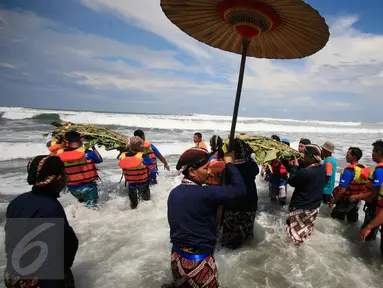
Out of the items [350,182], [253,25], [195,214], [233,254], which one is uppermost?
[253,25]

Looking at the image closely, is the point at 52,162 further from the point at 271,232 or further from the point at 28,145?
the point at 28,145

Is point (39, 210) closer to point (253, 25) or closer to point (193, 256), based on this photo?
point (193, 256)

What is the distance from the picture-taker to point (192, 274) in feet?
8.04

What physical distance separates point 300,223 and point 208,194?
2968 mm

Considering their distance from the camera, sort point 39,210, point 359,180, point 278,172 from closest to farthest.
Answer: point 39,210, point 359,180, point 278,172

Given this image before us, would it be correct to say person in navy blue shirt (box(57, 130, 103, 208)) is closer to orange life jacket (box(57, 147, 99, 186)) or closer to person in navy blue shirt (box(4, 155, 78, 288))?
orange life jacket (box(57, 147, 99, 186))

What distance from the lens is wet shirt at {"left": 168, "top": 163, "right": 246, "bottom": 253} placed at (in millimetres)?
2260

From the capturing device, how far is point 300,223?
4.33 meters

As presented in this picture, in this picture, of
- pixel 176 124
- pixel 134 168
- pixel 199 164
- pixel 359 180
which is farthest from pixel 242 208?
pixel 176 124

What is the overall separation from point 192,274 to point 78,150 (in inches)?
153

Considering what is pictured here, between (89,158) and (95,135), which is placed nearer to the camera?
(89,158)

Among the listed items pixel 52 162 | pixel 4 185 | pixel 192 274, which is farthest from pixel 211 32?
pixel 4 185

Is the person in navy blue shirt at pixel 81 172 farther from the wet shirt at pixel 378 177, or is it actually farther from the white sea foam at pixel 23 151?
the white sea foam at pixel 23 151

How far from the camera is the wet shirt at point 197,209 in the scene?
7.41 ft
